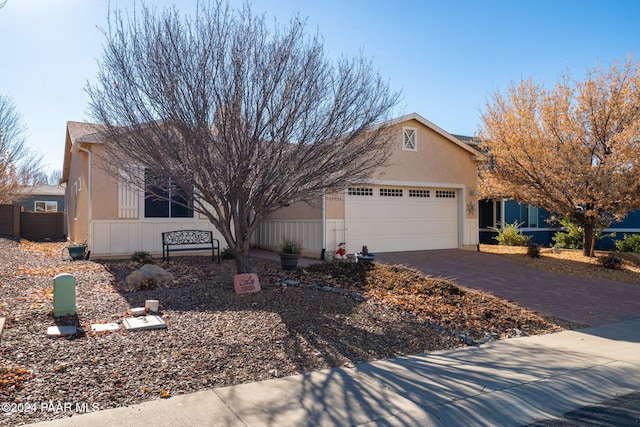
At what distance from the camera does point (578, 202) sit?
534 inches

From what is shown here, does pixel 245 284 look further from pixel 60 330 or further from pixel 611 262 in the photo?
pixel 611 262

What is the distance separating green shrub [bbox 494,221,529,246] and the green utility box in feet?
53.5

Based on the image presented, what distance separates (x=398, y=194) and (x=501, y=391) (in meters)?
11.5

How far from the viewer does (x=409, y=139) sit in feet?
51.7

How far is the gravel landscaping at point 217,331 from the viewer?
425cm

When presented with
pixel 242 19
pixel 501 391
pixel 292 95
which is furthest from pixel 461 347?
pixel 242 19

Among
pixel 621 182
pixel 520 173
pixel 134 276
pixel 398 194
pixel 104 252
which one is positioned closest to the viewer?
pixel 134 276

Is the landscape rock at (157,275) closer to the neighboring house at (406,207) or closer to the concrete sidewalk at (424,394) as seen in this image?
the concrete sidewalk at (424,394)

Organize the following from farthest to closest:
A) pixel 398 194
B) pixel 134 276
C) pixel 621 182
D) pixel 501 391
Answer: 1. pixel 398 194
2. pixel 621 182
3. pixel 134 276
4. pixel 501 391

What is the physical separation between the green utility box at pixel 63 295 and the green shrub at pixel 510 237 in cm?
1632

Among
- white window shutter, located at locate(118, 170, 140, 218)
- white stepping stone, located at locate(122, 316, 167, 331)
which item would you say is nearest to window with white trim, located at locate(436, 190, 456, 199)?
white window shutter, located at locate(118, 170, 140, 218)

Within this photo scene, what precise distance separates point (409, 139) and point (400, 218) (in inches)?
106

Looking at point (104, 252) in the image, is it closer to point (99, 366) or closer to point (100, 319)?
point (100, 319)

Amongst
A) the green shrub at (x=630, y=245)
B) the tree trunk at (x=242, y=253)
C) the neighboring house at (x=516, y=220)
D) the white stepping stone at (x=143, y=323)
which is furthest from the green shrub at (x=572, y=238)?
the white stepping stone at (x=143, y=323)
